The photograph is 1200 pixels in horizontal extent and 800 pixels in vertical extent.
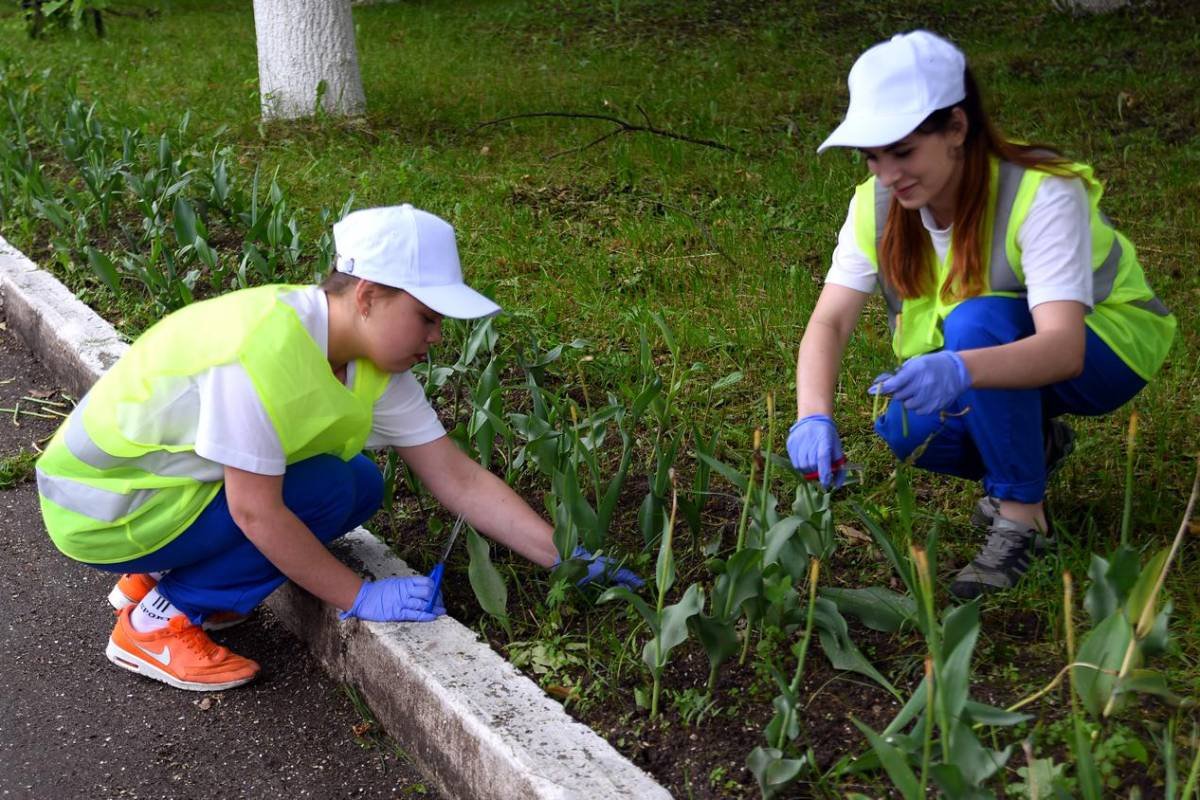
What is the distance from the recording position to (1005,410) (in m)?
2.47

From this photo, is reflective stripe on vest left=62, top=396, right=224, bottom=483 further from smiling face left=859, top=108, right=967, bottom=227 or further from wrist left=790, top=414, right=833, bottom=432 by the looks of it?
smiling face left=859, top=108, right=967, bottom=227

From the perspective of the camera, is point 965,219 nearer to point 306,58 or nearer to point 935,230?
point 935,230

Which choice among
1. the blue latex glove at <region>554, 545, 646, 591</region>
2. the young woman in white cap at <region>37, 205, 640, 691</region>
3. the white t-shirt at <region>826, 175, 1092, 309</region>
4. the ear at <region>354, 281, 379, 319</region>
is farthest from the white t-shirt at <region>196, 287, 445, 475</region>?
the white t-shirt at <region>826, 175, 1092, 309</region>

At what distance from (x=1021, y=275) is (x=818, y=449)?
52 centimetres

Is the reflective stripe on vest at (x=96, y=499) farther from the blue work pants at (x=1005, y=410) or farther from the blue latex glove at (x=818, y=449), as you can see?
the blue work pants at (x=1005, y=410)

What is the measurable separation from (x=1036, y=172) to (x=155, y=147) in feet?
13.1

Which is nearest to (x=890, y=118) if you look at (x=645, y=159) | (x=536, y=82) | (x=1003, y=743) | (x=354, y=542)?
(x=1003, y=743)

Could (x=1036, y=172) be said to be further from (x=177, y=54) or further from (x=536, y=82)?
(x=177, y=54)

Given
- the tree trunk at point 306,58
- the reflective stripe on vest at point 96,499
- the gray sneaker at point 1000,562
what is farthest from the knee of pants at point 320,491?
the tree trunk at point 306,58

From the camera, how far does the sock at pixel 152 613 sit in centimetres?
269

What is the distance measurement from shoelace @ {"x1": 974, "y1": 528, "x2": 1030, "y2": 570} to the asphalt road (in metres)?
1.13

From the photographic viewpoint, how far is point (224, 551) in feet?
8.58

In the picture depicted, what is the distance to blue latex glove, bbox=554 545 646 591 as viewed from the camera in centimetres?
257

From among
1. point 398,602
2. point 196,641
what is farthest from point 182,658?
point 398,602
